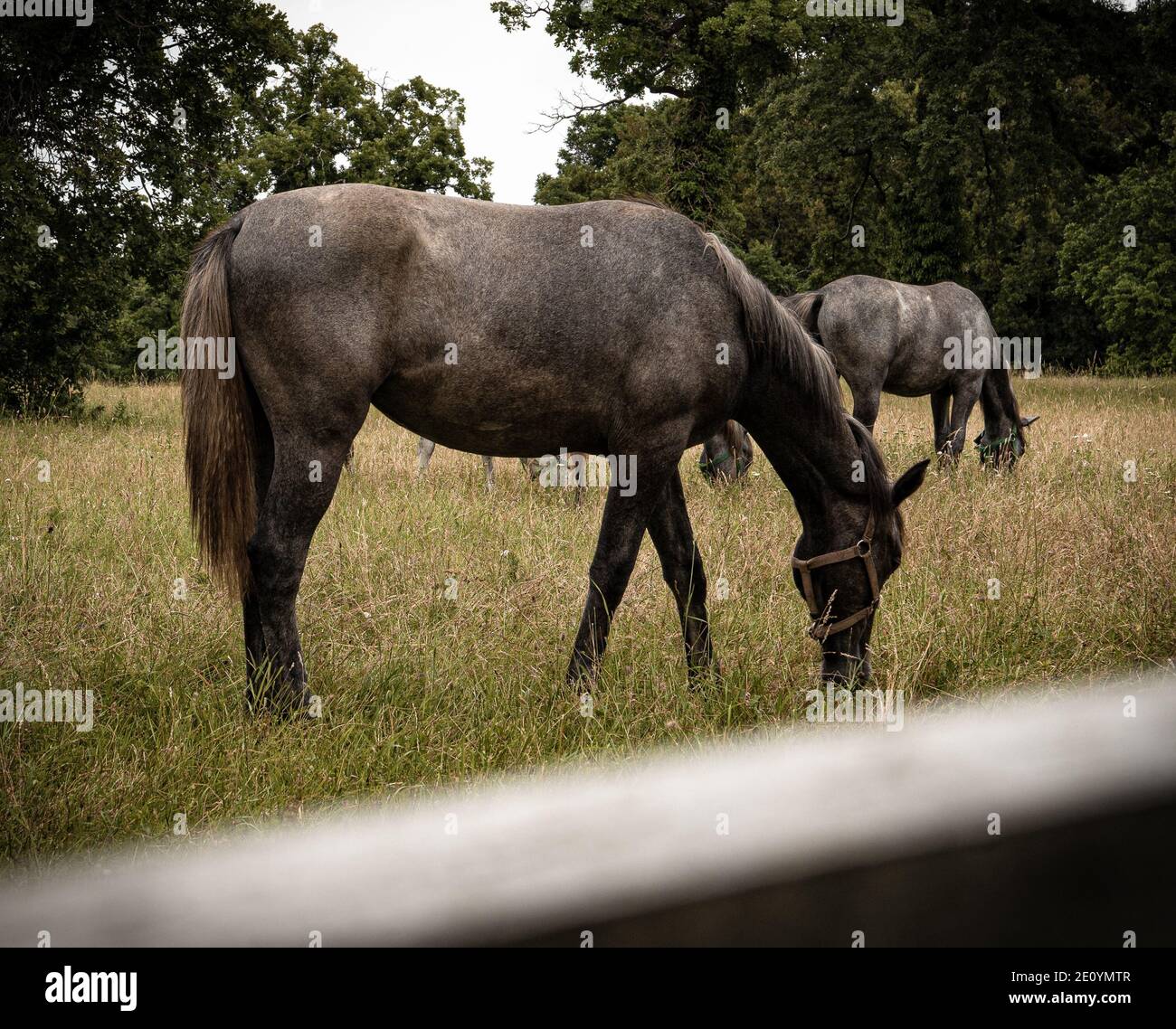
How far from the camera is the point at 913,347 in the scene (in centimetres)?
1049

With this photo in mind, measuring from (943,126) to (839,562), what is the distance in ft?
65.8

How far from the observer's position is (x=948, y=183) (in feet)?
81.5

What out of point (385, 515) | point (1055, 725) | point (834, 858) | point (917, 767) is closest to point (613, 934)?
point (834, 858)

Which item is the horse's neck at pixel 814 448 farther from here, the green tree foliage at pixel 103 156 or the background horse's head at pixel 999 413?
the green tree foliage at pixel 103 156

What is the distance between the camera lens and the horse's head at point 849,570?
408 centimetres

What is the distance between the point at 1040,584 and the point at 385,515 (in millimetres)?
4478

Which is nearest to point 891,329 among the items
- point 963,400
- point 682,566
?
point 963,400

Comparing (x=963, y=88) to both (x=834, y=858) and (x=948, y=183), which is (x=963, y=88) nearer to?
(x=948, y=183)

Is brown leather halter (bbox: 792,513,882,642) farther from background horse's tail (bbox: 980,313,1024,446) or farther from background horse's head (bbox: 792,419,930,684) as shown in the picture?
background horse's tail (bbox: 980,313,1024,446)

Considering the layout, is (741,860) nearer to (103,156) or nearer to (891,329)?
(891,329)

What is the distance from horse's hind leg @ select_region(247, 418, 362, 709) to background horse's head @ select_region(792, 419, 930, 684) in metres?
2.03

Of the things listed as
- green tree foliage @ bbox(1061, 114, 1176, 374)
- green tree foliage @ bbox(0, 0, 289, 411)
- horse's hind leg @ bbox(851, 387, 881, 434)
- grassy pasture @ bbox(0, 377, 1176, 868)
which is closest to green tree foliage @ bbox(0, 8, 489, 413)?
green tree foliage @ bbox(0, 0, 289, 411)

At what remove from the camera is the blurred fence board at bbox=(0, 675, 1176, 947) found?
758 millimetres

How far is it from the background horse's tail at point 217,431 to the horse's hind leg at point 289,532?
148mm
